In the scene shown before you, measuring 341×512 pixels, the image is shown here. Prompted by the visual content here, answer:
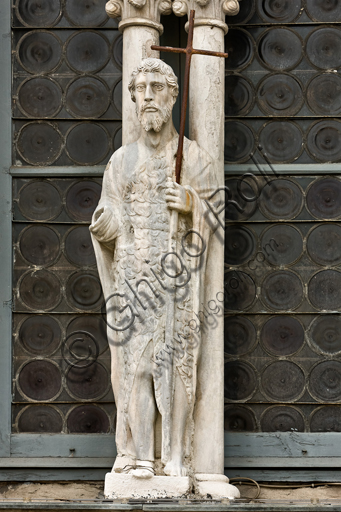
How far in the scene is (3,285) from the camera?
795cm

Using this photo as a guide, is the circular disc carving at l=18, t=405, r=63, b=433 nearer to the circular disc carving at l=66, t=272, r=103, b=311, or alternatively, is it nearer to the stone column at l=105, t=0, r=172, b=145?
the circular disc carving at l=66, t=272, r=103, b=311

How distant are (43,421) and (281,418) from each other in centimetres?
167

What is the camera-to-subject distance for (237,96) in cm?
813

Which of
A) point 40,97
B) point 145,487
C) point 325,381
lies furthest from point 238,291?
point 40,97

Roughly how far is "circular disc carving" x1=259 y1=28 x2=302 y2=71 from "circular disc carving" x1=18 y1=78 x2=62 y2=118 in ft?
5.00

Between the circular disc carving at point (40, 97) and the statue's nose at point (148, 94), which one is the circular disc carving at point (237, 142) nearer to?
the statue's nose at point (148, 94)

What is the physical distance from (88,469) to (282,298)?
1.81 m

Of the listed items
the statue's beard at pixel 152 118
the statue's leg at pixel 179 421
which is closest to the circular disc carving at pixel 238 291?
the statue's leg at pixel 179 421

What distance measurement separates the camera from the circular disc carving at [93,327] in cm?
791

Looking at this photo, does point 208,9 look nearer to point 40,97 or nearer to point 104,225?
point 40,97

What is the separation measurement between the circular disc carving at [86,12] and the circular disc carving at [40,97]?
502 mm

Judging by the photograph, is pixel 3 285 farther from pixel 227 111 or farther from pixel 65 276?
pixel 227 111

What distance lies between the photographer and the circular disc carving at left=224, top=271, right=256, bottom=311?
7.94 m

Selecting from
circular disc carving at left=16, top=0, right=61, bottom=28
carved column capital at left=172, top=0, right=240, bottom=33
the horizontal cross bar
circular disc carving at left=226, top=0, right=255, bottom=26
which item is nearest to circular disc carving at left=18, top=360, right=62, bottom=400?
the horizontal cross bar
